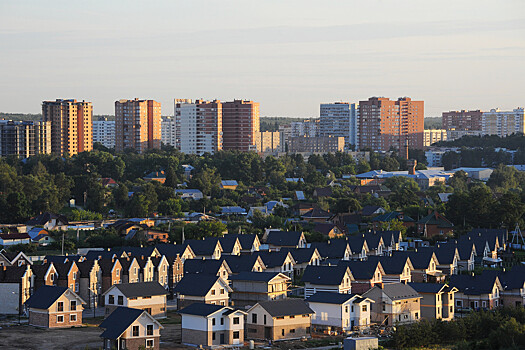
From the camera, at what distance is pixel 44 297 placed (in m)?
25.8

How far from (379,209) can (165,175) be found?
69.7 feet

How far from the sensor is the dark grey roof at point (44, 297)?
25469 mm

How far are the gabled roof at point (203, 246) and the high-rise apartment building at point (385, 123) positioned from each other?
67.7m

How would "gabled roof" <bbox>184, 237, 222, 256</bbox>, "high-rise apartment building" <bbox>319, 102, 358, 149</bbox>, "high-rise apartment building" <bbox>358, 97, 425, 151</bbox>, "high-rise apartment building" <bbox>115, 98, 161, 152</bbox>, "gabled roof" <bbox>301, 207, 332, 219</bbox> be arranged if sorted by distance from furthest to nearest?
"high-rise apartment building" <bbox>319, 102, 358, 149</bbox> < "high-rise apartment building" <bbox>358, 97, 425, 151</bbox> < "high-rise apartment building" <bbox>115, 98, 161, 152</bbox> < "gabled roof" <bbox>301, 207, 332, 219</bbox> < "gabled roof" <bbox>184, 237, 222, 256</bbox>

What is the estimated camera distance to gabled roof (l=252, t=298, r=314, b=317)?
80.2 feet

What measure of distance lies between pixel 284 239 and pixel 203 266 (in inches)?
356

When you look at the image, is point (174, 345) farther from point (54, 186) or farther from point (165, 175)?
point (165, 175)

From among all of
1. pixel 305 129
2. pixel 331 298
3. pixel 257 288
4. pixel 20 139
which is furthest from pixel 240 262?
pixel 305 129

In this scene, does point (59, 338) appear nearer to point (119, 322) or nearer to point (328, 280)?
point (119, 322)

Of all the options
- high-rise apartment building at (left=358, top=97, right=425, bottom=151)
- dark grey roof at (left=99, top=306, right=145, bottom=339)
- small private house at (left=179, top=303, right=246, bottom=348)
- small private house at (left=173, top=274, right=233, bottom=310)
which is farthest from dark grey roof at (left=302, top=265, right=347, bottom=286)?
high-rise apartment building at (left=358, top=97, right=425, bottom=151)

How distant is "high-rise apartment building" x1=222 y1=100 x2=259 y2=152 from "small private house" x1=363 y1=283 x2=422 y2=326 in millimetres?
65938

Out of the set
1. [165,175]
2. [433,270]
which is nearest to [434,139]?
[165,175]

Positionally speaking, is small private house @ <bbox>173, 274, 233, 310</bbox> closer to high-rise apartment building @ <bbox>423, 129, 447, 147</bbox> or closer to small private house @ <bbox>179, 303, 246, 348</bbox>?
small private house @ <bbox>179, 303, 246, 348</bbox>

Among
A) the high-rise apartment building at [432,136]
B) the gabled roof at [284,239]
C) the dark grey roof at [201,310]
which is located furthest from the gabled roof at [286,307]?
the high-rise apartment building at [432,136]
